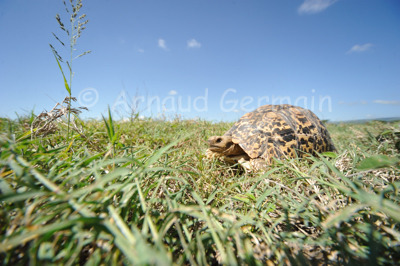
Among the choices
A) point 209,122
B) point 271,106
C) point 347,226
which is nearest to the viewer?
point 347,226

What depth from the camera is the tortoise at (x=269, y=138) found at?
2574 mm

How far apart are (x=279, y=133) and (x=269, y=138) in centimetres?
21

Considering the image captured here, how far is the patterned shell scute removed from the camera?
104 inches

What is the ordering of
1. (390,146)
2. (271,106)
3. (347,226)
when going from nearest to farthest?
(347,226) → (390,146) → (271,106)

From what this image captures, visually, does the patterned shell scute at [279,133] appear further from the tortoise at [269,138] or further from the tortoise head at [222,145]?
the tortoise head at [222,145]

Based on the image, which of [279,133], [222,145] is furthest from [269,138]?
[222,145]

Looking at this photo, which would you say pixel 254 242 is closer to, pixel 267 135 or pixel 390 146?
pixel 267 135

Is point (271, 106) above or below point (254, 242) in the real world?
above

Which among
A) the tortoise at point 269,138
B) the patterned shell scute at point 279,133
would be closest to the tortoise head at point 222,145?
the tortoise at point 269,138

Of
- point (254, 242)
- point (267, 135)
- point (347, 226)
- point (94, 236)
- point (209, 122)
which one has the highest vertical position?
point (209, 122)

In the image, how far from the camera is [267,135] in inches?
109

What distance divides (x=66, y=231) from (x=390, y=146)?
4270 millimetres

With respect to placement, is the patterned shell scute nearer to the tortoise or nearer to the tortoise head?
the tortoise

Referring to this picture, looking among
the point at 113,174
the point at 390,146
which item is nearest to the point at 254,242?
the point at 113,174
